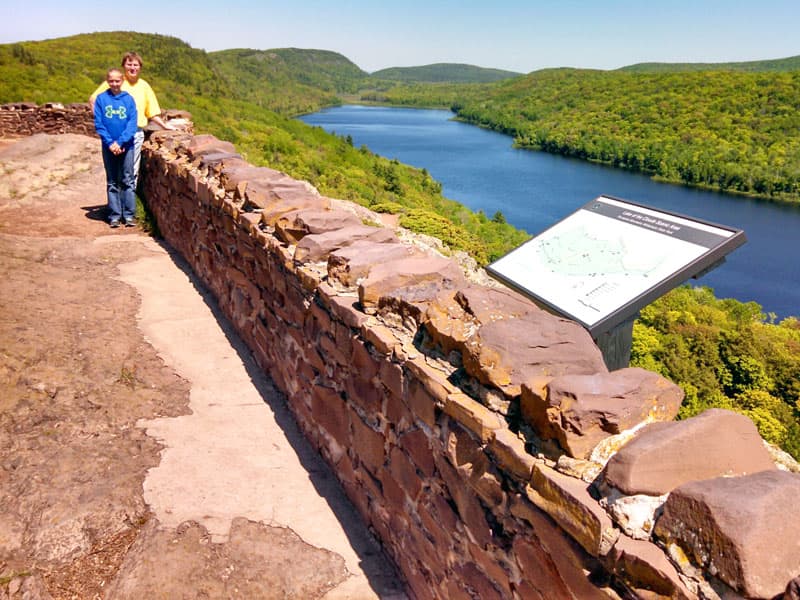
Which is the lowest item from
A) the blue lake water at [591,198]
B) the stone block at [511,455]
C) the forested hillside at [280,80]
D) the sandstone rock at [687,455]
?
the blue lake water at [591,198]

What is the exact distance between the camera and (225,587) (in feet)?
7.51

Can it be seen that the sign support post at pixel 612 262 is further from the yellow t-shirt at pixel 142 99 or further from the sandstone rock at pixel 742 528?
the yellow t-shirt at pixel 142 99

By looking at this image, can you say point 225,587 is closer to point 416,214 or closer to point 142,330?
point 142,330

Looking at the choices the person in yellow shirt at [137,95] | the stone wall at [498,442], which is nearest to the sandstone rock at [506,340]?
the stone wall at [498,442]

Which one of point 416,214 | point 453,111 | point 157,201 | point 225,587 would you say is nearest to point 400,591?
point 225,587

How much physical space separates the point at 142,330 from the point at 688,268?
10.9ft

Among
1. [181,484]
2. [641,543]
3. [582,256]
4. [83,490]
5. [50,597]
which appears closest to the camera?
[641,543]

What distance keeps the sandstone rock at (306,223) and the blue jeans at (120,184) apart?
370 centimetres

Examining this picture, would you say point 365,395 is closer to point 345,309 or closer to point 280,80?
point 345,309

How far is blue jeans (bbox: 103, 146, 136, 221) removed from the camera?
252 inches

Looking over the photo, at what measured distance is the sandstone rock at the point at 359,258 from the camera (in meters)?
2.78

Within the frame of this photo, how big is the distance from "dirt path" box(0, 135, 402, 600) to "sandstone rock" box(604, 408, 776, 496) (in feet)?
4.62

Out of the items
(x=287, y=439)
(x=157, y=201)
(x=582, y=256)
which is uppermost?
(x=582, y=256)

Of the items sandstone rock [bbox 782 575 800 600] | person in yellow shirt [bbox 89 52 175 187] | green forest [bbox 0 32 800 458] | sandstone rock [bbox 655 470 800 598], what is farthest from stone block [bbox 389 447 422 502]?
person in yellow shirt [bbox 89 52 175 187]
